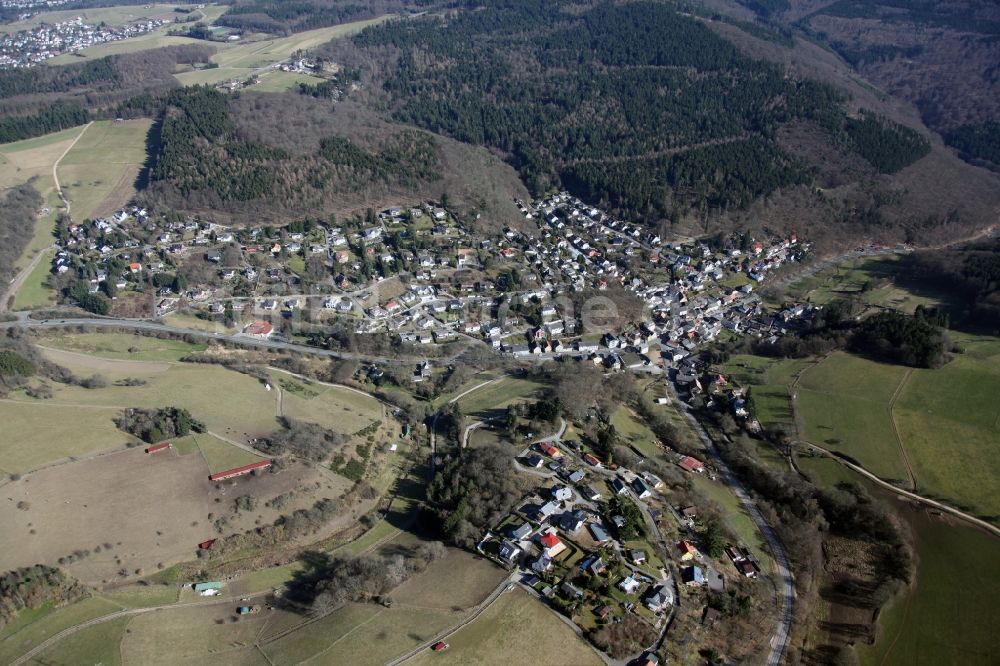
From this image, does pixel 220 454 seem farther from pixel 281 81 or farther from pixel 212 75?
pixel 212 75

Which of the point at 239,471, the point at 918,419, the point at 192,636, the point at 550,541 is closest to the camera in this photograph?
the point at 192,636

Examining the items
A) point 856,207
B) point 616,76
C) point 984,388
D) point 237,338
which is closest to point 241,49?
point 616,76

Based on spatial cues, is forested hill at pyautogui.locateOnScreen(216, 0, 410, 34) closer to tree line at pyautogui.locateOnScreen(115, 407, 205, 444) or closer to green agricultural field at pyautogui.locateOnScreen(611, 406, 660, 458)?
tree line at pyautogui.locateOnScreen(115, 407, 205, 444)

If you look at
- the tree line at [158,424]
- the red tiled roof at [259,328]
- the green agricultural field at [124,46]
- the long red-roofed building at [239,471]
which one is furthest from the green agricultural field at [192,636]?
the green agricultural field at [124,46]

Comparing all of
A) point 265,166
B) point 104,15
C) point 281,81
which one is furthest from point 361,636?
point 104,15

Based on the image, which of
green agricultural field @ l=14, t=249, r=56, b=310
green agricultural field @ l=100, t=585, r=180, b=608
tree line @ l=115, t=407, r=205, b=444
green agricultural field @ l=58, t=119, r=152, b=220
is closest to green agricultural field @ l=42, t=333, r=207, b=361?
green agricultural field @ l=14, t=249, r=56, b=310

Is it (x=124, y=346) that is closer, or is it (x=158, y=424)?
(x=158, y=424)
